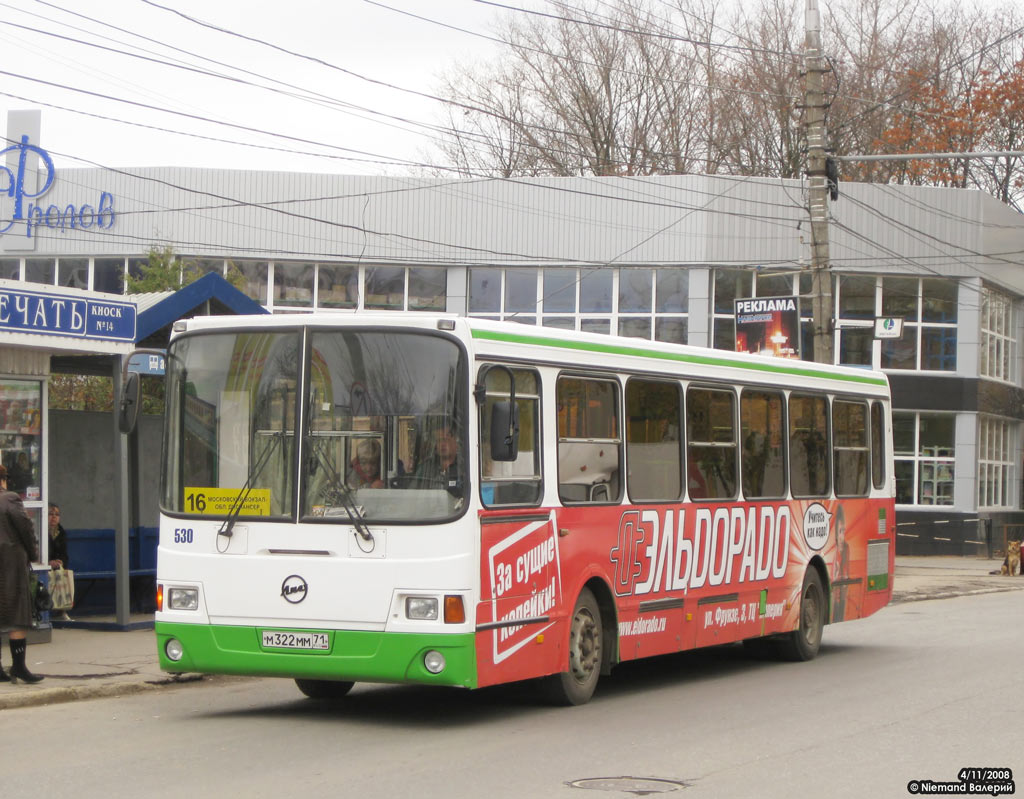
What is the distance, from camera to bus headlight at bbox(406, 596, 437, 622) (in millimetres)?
9969

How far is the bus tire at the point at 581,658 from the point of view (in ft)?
36.7

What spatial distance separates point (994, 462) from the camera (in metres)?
41.2

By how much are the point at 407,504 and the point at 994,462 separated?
111 feet

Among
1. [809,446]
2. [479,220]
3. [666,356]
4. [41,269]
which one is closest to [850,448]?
[809,446]

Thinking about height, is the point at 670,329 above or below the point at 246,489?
above

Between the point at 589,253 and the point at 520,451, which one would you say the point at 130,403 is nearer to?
the point at 520,451

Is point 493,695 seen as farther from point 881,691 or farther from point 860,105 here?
point 860,105

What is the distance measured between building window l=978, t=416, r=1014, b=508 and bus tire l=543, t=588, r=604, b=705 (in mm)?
29722

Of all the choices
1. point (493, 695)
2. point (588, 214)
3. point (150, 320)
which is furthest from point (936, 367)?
point (493, 695)

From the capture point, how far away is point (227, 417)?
10.7 meters

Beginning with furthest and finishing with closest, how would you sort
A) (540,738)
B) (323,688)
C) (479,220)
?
(479,220) < (323,688) < (540,738)

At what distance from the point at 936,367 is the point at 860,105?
14085mm

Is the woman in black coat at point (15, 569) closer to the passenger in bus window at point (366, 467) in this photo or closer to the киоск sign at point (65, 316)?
the киоск sign at point (65, 316)

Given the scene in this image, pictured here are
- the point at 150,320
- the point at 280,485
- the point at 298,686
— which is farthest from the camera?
the point at 150,320
